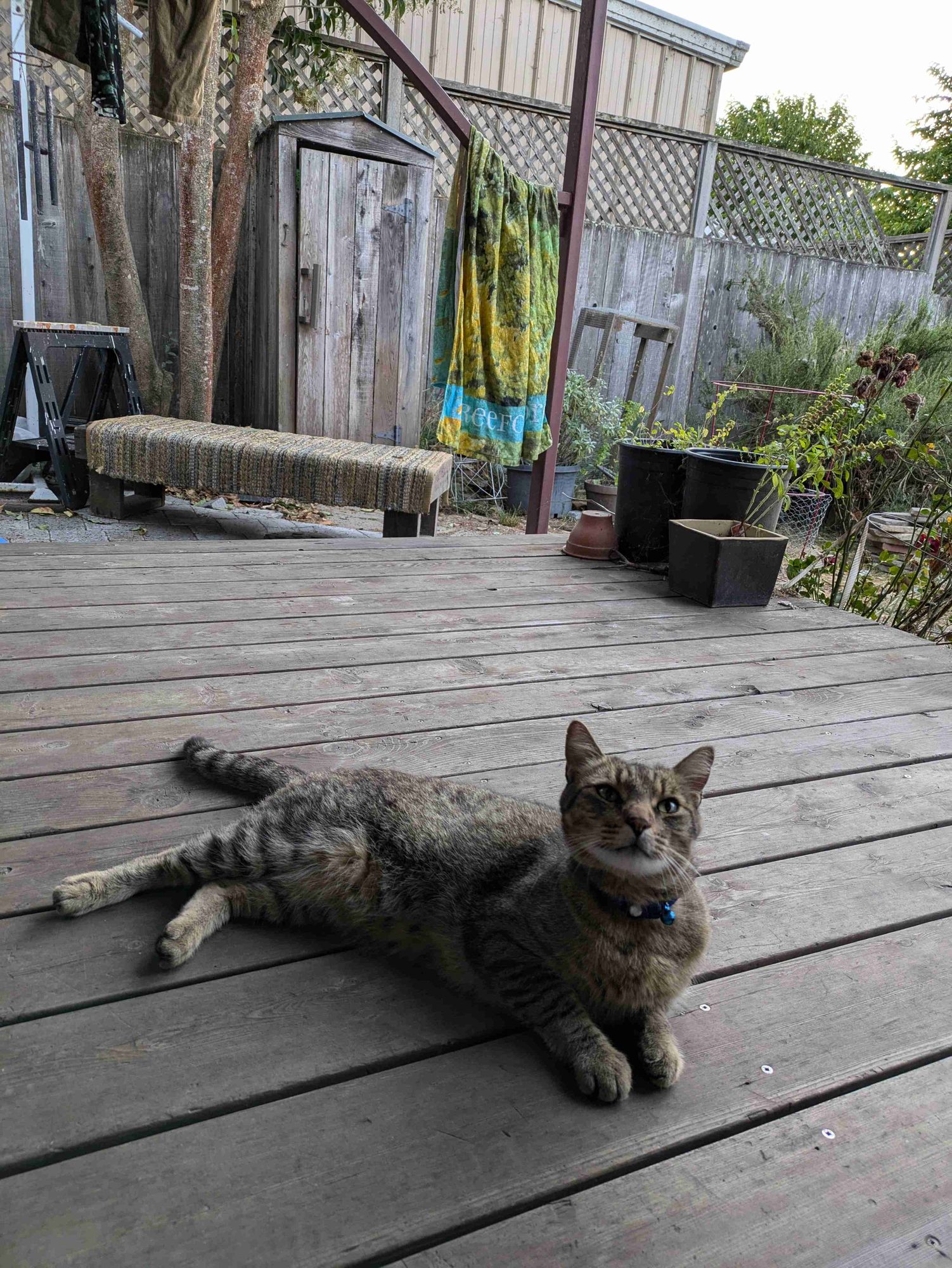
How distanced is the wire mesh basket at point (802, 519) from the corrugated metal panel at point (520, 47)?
842cm

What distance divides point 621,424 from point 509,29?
7.82 m

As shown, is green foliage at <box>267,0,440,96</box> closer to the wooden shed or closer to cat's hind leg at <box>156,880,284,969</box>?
the wooden shed

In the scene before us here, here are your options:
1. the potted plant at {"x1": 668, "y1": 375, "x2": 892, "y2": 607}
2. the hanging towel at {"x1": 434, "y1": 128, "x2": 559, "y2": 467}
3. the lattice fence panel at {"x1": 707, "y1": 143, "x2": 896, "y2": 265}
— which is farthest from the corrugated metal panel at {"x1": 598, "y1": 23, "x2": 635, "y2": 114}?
the potted plant at {"x1": 668, "y1": 375, "x2": 892, "y2": 607}

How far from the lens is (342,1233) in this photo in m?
0.85

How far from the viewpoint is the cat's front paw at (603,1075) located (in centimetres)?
104

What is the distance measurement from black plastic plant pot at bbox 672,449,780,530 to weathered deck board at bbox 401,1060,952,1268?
2399 mm

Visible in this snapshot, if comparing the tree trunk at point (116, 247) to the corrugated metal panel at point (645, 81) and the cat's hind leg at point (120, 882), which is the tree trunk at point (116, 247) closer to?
the cat's hind leg at point (120, 882)

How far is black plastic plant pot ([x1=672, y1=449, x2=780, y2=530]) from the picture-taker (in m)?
3.12

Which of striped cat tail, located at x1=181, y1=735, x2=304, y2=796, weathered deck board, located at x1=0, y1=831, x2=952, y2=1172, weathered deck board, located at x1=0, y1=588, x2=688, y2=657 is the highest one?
striped cat tail, located at x1=181, y1=735, x2=304, y2=796

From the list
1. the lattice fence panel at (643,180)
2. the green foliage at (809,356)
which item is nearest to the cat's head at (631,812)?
the green foliage at (809,356)

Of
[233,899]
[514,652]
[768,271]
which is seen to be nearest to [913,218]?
[768,271]

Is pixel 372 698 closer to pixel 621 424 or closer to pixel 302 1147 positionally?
pixel 302 1147

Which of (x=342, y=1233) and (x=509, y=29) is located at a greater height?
(x=509, y=29)

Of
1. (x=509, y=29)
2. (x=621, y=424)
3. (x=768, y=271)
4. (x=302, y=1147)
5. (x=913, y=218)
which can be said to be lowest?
(x=302, y=1147)
